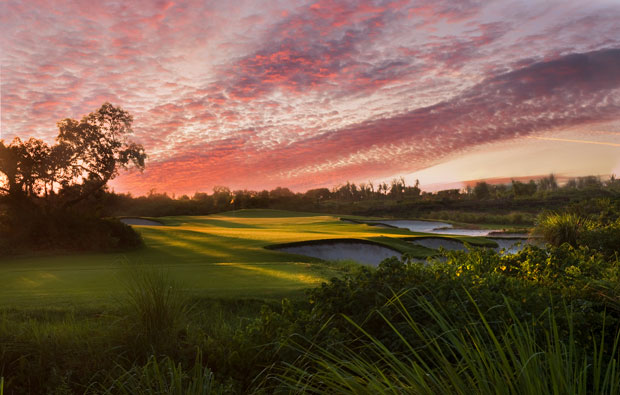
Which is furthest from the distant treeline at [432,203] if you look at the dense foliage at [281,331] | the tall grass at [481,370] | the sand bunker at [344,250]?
the tall grass at [481,370]

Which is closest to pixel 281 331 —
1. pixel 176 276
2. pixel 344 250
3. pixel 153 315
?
pixel 153 315

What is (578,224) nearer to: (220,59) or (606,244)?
(606,244)

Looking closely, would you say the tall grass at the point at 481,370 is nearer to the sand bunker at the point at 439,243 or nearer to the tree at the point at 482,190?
the sand bunker at the point at 439,243

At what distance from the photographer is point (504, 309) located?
491cm

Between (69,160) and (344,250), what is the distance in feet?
43.5

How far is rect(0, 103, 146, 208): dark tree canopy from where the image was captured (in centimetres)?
1761

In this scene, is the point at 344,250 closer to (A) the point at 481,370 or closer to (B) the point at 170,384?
(B) the point at 170,384

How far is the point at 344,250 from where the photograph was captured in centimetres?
1725

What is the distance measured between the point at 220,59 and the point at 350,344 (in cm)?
1086

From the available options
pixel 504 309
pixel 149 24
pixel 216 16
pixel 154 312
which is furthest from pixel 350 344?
pixel 149 24

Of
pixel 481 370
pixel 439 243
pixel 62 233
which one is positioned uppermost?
pixel 62 233

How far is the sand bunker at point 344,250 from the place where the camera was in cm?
1691

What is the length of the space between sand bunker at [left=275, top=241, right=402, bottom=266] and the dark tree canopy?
30.2 ft

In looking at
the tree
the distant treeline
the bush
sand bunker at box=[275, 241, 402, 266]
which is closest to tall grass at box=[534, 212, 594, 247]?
sand bunker at box=[275, 241, 402, 266]
